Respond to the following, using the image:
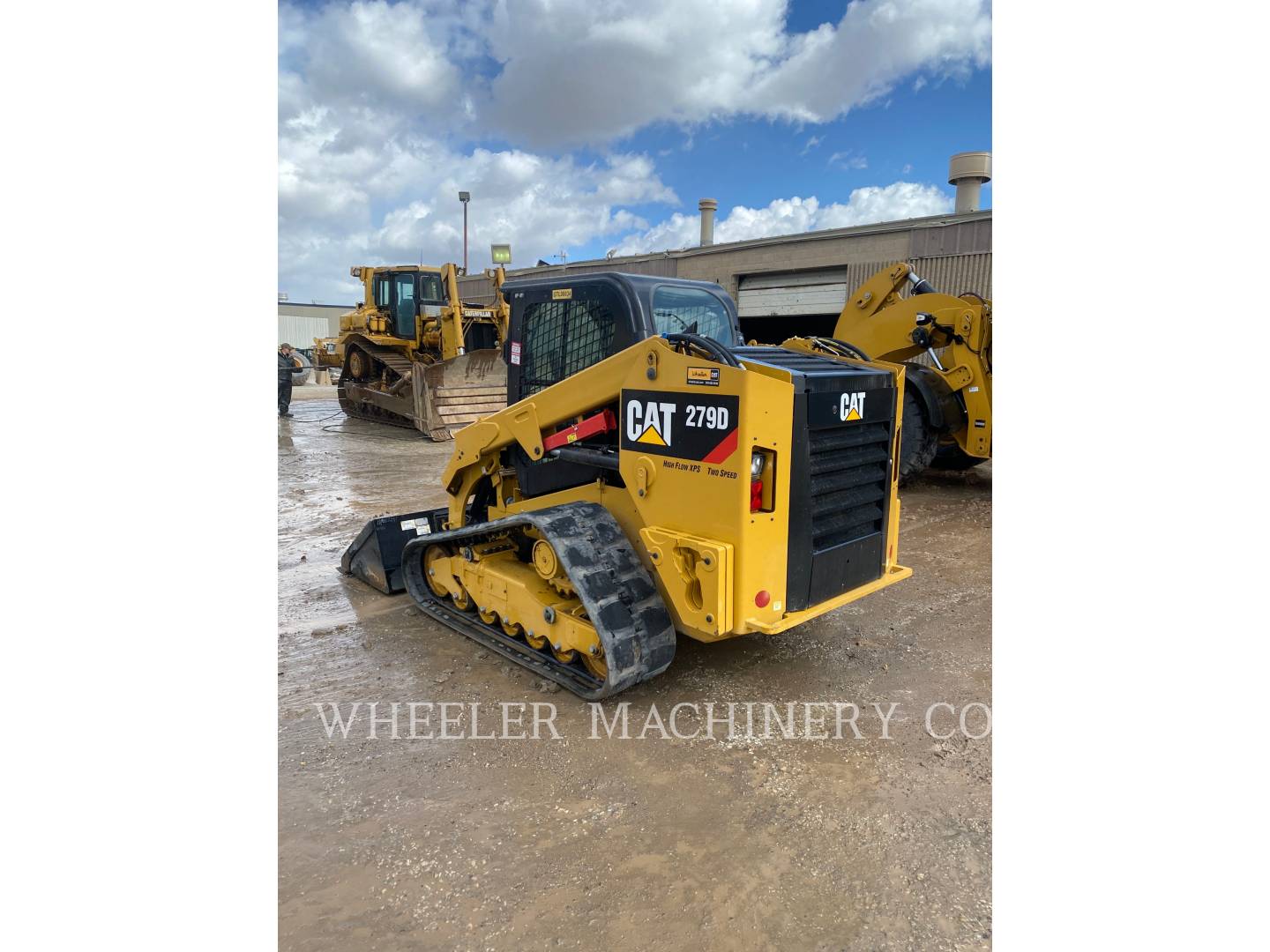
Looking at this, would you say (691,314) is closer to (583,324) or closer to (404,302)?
(583,324)

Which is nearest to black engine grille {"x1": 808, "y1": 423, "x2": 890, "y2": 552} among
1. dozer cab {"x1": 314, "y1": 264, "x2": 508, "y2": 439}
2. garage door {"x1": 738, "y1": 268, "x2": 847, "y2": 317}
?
dozer cab {"x1": 314, "y1": 264, "x2": 508, "y2": 439}

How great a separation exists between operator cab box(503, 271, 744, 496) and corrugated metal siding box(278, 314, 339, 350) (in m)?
39.5

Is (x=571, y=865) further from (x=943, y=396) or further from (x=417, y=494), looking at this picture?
(x=943, y=396)

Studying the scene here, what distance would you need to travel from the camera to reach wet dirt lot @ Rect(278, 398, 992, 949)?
7.56 feet

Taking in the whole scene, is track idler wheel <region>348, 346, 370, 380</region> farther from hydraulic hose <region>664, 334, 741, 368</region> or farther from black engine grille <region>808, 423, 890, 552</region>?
black engine grille <region>808, 423, 890, 552</region>

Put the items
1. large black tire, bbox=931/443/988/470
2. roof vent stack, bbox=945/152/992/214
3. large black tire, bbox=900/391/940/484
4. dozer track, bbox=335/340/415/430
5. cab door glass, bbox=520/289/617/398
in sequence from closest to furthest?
cab door glass, bbox=520/289/617/398, large black tire, bbox=900/391/940/484, large black tire, bbox=931/443/988/470, dozer track, bbox=335/340/415/430, roof vent stack, bbox=945/152/992/214

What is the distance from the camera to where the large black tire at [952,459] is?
31.3 feet

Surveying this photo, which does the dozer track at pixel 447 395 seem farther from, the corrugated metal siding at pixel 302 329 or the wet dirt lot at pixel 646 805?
the corrugated metal siding at pixel 302 329

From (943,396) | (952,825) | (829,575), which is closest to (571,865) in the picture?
(952,825)

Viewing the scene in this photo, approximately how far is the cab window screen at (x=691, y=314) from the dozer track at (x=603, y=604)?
43.1 inches

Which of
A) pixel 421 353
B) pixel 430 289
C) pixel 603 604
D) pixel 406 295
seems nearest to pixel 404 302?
pixel 406 295

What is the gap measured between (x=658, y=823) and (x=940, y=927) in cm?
96

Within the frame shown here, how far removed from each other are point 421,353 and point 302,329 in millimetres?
29746

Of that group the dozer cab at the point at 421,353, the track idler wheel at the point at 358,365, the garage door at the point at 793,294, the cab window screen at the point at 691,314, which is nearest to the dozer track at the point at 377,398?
the dozer cab at the point at 421,353
